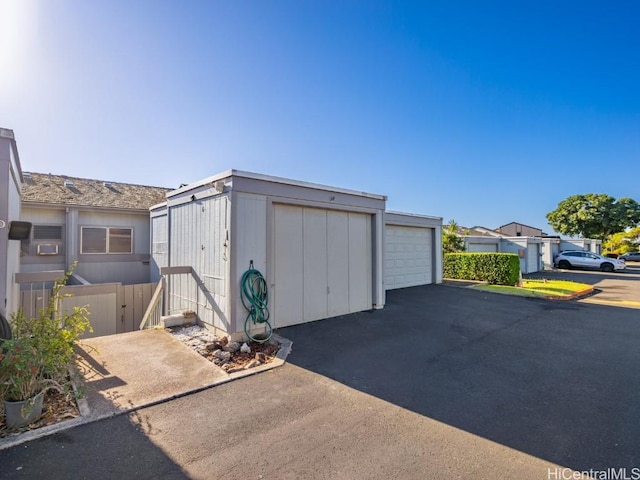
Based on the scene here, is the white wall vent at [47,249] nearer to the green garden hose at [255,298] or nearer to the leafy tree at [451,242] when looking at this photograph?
the green garden hose at [255,298]

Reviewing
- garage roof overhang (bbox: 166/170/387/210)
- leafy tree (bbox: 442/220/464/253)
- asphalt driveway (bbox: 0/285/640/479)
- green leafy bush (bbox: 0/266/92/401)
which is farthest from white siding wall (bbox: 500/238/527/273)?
green leafy bush (bbox: 0/266/92/401)

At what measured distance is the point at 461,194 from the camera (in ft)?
64.0

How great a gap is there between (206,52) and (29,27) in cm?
313

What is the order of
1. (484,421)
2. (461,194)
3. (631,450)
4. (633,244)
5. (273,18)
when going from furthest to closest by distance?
1. (633,244)
2. (461,194)
3. (273,18)
4. (484,421)
5. (631,450)

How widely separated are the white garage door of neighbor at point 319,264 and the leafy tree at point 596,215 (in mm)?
35671

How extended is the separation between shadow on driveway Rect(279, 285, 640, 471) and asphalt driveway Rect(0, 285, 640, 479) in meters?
0.02

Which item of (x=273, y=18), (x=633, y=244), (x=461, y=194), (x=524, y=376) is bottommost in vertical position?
(x=524, y=376)

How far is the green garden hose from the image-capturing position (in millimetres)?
5488

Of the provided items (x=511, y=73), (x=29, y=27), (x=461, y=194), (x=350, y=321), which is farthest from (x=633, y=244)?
(x=29, y=27)

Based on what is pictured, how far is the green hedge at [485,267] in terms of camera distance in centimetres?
1258

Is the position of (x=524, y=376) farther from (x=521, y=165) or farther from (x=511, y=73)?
(x=521, y=165)

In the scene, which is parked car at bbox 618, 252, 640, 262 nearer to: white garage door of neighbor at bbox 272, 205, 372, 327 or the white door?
the white door

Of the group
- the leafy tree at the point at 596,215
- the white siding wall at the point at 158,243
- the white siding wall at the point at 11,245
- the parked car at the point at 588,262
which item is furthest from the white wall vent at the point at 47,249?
the leafy tree at the point at 596,215

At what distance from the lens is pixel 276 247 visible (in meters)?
6.18
